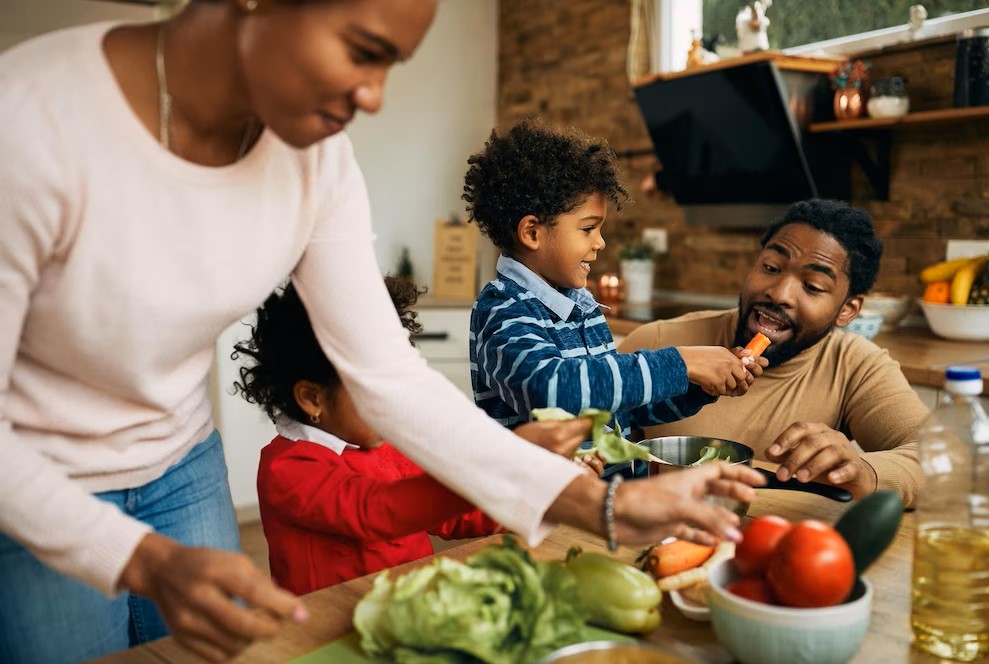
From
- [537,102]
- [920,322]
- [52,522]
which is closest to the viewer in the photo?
[52,522]

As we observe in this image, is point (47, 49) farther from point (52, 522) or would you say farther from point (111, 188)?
point (52, 522)

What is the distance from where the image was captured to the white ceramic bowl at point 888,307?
2932 mm

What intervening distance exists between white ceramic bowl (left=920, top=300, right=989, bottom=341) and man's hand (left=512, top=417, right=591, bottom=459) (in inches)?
81.7

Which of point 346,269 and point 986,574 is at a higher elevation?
point 346,269

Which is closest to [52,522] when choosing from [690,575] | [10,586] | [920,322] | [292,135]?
[10,586]

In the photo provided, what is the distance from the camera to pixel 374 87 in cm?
86

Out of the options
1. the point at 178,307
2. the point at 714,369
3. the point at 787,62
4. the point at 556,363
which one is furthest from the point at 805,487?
the point at 787,62

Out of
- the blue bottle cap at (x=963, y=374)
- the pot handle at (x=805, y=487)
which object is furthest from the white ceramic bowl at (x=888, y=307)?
the blue bottle cap at (x=963, y=374)

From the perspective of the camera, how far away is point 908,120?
286 centimetres

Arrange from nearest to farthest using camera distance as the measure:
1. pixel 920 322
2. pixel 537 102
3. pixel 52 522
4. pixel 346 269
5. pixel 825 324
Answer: pixel 52 522 < pixel 346 269 < pixel 825 324 < pixel 920 322 < pixel 537 102

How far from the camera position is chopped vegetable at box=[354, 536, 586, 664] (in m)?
0.86

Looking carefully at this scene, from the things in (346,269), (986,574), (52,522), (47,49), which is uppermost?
(47,49)

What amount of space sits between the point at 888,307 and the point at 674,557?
7.13ft

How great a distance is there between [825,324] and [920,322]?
135cm
